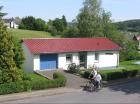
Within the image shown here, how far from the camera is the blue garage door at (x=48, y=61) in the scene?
40156 mm

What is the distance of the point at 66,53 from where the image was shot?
42.0m

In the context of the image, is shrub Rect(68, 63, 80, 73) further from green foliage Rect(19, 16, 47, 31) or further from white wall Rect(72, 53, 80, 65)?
green foliage Rect(19, 16, 47, 31)

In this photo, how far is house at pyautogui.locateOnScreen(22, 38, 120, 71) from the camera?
131 feet

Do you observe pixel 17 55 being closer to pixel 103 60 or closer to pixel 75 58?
pixel 75 58

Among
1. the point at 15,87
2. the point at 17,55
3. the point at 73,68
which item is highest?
the point at 17,55

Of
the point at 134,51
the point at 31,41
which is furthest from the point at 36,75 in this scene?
the point at 134,51

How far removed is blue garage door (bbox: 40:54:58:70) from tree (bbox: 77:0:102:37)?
23.0 metres

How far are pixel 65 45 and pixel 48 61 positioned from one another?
12.7 feet

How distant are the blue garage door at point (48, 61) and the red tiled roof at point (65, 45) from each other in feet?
2.09

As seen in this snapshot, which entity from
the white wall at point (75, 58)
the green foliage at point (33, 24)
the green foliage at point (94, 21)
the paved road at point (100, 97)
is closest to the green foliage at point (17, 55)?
the paved road at point (100, 97)

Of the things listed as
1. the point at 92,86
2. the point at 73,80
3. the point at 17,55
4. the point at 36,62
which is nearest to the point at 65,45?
the point at 36,62

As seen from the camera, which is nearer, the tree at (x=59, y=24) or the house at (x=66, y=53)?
the house at (x=66, y=53)

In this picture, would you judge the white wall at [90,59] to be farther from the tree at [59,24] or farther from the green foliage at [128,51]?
the tree at [59,24]

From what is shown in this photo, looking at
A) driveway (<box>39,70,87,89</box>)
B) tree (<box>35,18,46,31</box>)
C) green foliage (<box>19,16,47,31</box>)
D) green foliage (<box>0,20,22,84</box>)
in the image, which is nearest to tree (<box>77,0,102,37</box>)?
driveway (<box>39,70,87,89</box>)
